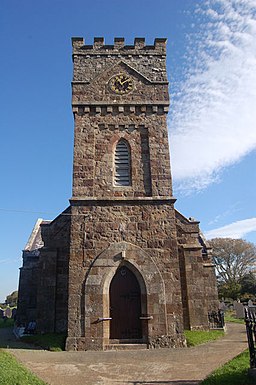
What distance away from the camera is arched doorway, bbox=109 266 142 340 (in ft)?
43.3

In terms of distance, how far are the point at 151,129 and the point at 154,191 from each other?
3.27 meters

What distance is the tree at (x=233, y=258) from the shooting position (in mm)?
47500

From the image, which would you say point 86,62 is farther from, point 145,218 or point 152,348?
point 152,348

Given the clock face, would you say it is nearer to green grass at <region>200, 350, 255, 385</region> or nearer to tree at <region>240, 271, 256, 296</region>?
green grass at <region>200, 350, 255, 385</region>

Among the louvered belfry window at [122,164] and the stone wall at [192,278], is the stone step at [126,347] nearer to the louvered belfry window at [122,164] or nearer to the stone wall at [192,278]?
the stone wall at [192,278]

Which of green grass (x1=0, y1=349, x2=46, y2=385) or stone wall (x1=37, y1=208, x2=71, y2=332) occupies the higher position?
stone wall (x1=37, y1=208, x2=71, y2=332)

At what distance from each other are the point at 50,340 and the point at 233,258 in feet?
132

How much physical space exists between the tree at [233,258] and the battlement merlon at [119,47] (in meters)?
37.4

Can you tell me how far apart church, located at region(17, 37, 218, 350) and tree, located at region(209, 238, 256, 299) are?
31.6 metres

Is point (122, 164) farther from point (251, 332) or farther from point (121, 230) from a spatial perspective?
point (251, 332)

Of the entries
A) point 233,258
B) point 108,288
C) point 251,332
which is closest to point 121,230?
point 108,288

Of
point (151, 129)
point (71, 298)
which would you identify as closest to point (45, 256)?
point (71, 298)

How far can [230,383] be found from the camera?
6496 mm

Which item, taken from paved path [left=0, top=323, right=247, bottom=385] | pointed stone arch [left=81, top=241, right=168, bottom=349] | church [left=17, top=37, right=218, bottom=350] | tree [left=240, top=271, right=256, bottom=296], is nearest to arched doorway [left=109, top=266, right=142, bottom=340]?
church [left=17, top=37, right=218, bottom=350]
